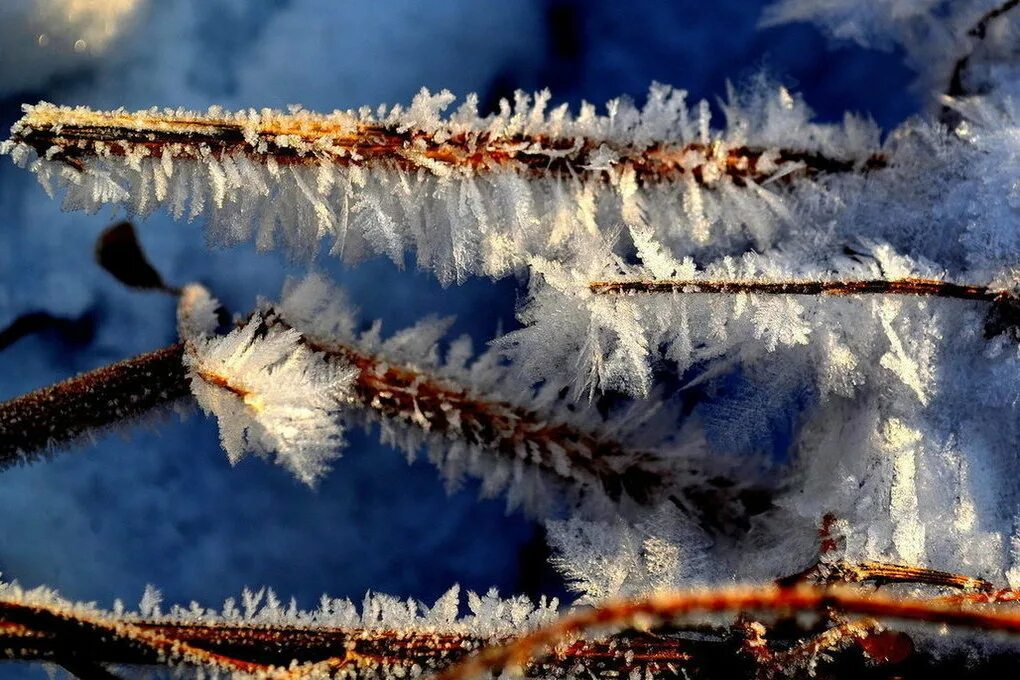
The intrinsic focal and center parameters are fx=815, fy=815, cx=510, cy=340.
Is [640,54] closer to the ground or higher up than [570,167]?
higher up

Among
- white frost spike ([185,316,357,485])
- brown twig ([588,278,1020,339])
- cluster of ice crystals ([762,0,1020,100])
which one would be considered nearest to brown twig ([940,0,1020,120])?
cluster of ice crystals ([762,0,1020,100])

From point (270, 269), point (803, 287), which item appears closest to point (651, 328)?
point (803, 287)

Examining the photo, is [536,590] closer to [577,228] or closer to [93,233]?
[577,228]

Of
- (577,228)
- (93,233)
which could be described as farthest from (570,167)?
(93,233)

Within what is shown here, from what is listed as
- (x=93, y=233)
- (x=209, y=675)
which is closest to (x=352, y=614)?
(x=209, y=675)

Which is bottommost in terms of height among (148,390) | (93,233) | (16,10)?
(148,390)

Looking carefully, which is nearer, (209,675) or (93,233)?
(209,675)

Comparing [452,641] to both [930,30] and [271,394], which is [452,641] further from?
[930,30]

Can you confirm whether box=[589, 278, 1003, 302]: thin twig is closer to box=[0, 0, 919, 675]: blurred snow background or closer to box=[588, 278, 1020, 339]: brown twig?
box=[588, 278, 1020, 339]: brown twig
